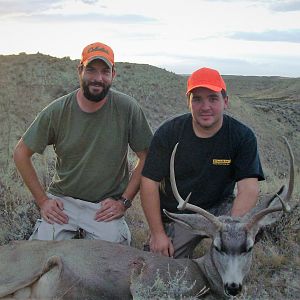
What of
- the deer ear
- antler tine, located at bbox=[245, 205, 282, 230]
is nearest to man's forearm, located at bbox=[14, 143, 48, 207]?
the deer ear

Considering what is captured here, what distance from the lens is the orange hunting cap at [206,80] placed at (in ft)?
18.9

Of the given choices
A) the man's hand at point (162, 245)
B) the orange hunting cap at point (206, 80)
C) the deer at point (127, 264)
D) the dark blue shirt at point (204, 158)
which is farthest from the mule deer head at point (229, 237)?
the orange hunting cap at point (206, 80)

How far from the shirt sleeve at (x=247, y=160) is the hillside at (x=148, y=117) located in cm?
103

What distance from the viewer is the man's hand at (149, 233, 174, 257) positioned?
19.1 ft

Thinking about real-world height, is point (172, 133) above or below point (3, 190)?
above

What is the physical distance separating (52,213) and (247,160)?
7.28 feet

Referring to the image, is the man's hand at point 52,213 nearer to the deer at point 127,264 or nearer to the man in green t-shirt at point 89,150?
the man in green t-shirt at point 89,150

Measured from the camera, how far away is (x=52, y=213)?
20.7 ft

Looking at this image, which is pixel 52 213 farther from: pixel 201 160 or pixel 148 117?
pixel 148 117

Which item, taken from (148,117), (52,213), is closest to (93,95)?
(52,213)

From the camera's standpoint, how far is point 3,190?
Answer: 814 cm

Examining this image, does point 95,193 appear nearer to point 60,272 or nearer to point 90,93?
point 90,93

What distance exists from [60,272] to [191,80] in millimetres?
2346

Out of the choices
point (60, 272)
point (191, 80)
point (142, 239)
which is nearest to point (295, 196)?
point (142, 239)
